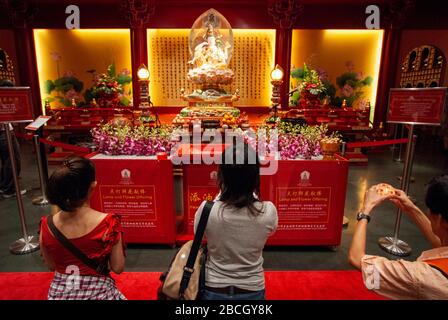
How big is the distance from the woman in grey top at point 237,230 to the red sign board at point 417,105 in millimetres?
2288

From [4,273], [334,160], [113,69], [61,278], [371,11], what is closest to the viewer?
[61,278]

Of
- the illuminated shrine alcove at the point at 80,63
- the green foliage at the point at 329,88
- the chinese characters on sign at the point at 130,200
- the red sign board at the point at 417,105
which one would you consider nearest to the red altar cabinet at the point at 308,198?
the red sign board at the point at 417,105

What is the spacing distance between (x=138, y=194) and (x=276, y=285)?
1.36m

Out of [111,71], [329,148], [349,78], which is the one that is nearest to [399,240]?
[329,148]

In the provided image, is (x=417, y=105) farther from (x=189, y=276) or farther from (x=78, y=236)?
(x=78, y=236)

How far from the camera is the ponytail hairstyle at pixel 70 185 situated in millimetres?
1264

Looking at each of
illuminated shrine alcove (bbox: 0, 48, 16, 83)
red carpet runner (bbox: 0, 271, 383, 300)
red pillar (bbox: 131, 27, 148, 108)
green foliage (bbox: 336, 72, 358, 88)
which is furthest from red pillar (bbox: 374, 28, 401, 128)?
illuminated shrine alcove (bbox: 0, 48, 16, 83)

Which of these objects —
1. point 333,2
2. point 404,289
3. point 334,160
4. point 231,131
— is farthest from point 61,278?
point 333,2

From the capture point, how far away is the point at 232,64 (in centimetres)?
763

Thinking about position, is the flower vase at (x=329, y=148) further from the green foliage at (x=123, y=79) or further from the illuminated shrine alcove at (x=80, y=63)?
the green foliage at (x=123, y=79)

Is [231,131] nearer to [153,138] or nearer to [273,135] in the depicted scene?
[273,135]

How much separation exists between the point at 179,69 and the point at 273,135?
16.8ft

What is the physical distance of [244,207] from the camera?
1233mm

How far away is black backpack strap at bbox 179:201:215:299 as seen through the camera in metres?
1.22
